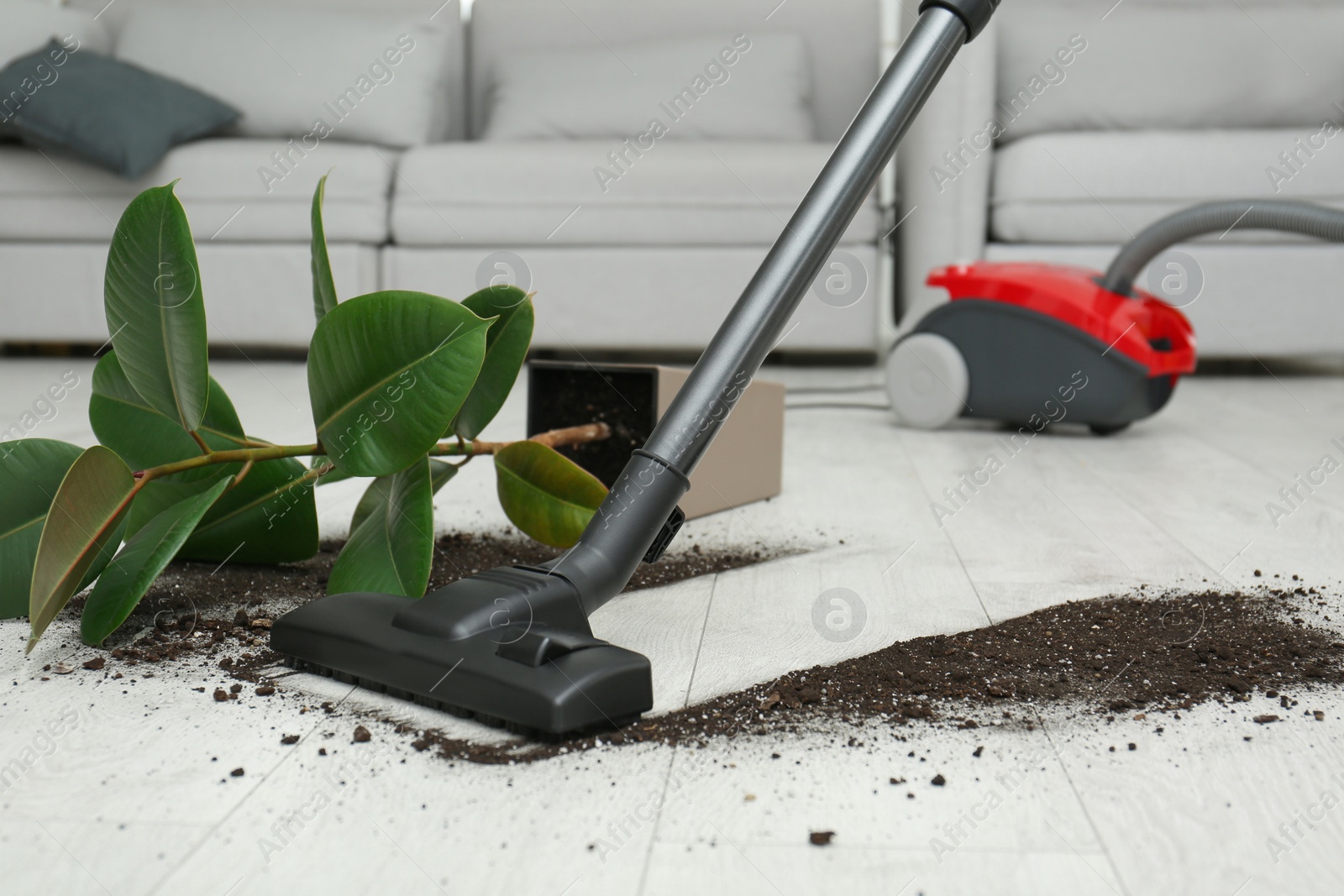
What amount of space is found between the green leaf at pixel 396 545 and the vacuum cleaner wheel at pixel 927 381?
48.5 inches

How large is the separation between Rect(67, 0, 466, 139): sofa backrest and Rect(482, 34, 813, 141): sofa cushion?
0.94 ft

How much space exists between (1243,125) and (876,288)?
1.10m

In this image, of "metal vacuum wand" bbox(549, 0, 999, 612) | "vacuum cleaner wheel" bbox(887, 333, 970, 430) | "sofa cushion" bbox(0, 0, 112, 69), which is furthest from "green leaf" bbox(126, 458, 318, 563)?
"sofa cushion" bbox(0, 0, 112, 69)

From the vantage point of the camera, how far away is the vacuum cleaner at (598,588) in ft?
1.79

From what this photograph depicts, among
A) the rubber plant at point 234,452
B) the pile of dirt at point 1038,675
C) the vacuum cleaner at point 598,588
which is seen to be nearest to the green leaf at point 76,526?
the rubber plant at point 234,452

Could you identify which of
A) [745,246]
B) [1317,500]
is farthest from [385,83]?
[1317,500]

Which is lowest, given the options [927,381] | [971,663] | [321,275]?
[927,381]

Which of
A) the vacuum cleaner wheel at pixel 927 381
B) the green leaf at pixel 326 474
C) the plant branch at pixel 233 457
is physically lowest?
the vacuum cleaner wheel at pixel 927 381

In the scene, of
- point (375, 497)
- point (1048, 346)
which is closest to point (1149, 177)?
point (1048, 346)

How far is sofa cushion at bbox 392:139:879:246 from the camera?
2461 millimetres

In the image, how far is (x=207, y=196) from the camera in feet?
8.07

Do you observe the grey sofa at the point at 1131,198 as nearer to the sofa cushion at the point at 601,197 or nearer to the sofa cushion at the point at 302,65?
the sofa cushion at the point at 601,197

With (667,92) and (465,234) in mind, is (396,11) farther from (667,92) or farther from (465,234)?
(465,234)

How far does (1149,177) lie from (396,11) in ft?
6.92
